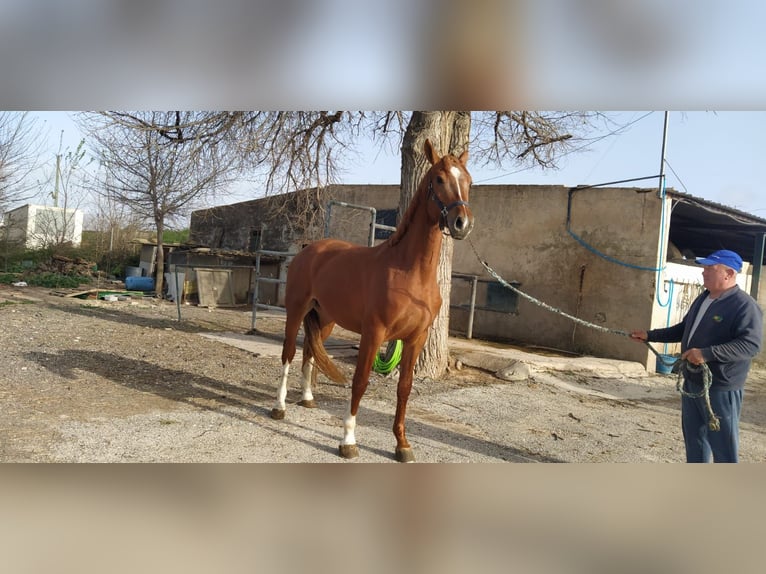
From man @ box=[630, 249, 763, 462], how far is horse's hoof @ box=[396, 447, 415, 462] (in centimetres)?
171

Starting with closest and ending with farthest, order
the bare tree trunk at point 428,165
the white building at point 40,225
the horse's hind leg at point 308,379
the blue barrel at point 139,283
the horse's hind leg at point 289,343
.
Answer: the horse's hind leg at point 289,343 → the horse's hind leg at point 308,379 → the bare tree trunk at point 428,165 → the white building at point 40,225 → the blue barrel at point 139,283

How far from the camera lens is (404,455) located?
3525 mm

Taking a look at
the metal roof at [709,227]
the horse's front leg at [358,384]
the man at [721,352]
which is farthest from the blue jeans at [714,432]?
the metal roof at [709,227]

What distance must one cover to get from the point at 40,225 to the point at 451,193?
1045cm

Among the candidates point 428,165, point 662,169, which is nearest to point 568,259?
point 662,169

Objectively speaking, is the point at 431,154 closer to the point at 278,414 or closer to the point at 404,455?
the point at 404,455

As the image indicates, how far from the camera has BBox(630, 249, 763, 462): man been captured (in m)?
2.93

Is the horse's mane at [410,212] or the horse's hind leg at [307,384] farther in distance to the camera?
the horse's hind leg at [307,384]

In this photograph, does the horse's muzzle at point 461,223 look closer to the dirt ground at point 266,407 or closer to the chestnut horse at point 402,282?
the chestnut horse at point 402,282

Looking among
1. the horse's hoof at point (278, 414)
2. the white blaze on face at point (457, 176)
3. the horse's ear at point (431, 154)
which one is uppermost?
the horse's ear at point (431, 154)

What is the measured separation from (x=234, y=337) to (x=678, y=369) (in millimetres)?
6583

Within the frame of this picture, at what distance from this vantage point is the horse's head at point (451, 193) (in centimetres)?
289

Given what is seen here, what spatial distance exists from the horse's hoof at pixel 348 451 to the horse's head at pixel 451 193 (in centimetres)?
158

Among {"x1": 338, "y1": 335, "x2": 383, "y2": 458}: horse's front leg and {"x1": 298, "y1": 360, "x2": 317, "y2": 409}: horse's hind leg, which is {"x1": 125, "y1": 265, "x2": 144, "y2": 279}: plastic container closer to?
{"x1": 298, "y1": 360, "x2": 317, "y2": 409}: horse's hind leg
